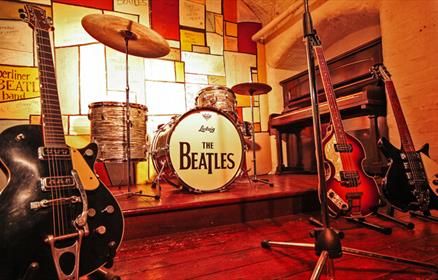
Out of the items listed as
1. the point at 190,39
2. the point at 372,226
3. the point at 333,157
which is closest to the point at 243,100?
the point at 190,39

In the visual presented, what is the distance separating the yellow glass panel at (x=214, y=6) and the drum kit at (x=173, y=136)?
1845mm

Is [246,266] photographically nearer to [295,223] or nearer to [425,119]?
[295,223]

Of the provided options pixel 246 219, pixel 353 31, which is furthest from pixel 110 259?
pixel 353 31

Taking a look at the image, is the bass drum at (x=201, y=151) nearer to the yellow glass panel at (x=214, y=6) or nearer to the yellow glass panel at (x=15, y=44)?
the yellow glass panel at (x=15, y=44)

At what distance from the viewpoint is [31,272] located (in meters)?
0.73

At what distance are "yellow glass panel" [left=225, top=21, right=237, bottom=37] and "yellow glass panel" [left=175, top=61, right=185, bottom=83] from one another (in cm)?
92

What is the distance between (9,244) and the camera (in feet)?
2.40

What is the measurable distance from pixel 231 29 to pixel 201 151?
249 cm

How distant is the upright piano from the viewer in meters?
2.25

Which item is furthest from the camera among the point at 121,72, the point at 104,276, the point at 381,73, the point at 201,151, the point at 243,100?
the point at 243,100

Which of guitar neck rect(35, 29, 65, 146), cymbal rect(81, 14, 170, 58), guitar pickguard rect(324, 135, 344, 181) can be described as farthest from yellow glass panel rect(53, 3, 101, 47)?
guitar pickguard rect(324, 135, 344, 181)

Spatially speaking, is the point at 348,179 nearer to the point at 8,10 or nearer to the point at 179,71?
the point at 179,71

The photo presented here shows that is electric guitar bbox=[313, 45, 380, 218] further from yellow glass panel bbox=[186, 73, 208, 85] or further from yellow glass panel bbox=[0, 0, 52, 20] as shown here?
yellow glass panel bbox=[0, 0, 52, 20]

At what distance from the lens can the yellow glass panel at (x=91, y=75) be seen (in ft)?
9.39
